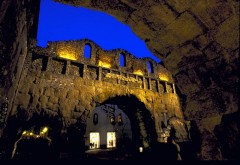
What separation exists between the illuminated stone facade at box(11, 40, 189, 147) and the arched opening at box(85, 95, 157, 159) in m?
0.28

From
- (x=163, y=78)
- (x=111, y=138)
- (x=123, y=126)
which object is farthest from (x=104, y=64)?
(x=111, y=138)

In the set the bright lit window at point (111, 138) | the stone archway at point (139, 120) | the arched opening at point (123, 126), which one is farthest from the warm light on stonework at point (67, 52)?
the bright lit window at point (111, 138)

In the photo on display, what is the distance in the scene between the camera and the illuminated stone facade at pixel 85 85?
8.29m

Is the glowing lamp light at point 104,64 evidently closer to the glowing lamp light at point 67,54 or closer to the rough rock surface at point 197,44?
the glowing lamp light at point 67,54

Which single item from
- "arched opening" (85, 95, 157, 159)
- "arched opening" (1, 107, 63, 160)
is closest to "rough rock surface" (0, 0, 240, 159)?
"arched opening" (1, 107, 63, 160)

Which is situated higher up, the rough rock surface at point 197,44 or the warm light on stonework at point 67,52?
the warm light on stonework at point 67,52

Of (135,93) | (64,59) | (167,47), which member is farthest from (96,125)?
(167,47)

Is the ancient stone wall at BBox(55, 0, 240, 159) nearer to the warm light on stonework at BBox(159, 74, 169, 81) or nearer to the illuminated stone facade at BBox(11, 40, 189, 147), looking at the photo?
the illuminated stone facade at BBox(11, 40, 189, 147)

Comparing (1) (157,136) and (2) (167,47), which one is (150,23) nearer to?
(2) (167,47)

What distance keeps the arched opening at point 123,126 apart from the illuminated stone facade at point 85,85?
0.28 meters

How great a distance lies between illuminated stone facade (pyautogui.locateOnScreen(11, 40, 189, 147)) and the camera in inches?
326

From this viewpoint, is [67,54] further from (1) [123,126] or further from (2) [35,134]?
(1) [123,126]

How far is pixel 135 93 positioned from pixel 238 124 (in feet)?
30.9

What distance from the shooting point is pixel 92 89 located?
983cm
